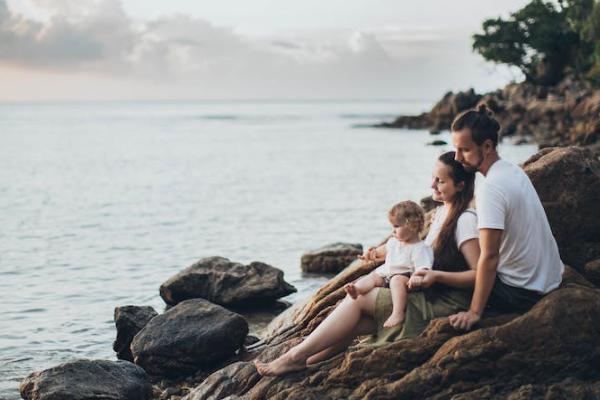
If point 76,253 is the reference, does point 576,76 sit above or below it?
above

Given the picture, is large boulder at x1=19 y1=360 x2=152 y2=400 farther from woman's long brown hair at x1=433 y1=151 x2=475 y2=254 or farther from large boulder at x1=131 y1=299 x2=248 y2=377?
woman's long brown hair at x1=433 y1=151 x2=475 y2=254

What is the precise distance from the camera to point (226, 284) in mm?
14781

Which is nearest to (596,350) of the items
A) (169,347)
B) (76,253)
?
(169,347)

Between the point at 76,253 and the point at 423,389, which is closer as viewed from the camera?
the point at 423,389

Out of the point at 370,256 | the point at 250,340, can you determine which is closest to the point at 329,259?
the point at 250,340

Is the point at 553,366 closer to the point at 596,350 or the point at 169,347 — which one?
the point at 596,350

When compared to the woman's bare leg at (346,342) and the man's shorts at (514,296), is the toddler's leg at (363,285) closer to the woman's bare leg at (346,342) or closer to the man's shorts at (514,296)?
the woman's bare leg at (346,342)

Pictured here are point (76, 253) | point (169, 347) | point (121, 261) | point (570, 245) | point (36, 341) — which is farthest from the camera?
point (76, 253)

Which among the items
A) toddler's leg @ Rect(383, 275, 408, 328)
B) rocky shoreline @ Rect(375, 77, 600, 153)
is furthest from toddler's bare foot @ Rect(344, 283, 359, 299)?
rocky shoreline @ Rect(375, 77, 600, 153)

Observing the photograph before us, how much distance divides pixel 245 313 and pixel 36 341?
3517 millimetres

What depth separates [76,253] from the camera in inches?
900

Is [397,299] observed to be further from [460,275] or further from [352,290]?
[460,275]

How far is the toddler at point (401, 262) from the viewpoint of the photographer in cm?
739

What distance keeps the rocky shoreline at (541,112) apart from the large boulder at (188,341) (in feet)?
111
